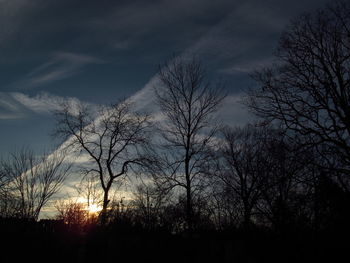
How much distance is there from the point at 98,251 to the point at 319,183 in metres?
8.30

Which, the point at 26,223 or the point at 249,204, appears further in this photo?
the point at 249,204

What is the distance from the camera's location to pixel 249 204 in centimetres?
2500

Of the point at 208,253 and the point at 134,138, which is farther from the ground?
the point at 134,138

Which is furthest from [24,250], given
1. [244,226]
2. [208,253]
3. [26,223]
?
[244,226]

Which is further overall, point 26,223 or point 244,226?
point 26,223

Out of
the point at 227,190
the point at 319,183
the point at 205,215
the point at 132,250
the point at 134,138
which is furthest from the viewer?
the point at 227,190

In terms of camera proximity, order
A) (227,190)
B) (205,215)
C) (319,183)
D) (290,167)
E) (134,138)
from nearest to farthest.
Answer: (319,183), (290,167), (134,138), (205,215), (227,190)

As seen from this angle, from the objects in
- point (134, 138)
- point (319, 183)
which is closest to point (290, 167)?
point (319, 183)

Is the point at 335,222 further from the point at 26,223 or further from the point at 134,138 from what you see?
the point at 134,138

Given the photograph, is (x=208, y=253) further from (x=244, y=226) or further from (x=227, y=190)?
(x=227, y=190)

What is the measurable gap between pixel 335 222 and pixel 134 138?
16766 mm

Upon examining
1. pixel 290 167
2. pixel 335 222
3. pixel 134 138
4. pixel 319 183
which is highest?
pixel 134 138

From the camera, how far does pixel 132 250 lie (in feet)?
19.8

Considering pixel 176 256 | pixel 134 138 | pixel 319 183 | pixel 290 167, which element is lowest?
pixel 176 256
